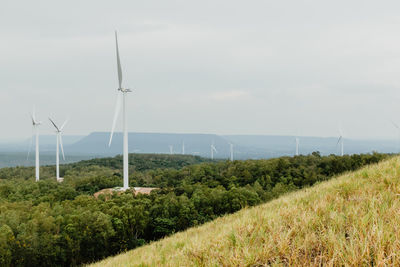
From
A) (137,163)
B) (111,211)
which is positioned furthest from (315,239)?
(137,163)

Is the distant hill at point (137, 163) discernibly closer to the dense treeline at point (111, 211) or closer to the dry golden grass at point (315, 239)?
the dense treeline at point (111, 211)

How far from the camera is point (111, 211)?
49.9 meters

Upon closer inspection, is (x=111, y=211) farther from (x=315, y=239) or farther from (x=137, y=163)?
(x=137, y=163)

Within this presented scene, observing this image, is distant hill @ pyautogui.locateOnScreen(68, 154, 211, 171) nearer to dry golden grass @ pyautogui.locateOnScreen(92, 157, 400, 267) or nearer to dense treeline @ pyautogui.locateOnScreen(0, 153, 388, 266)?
dense treeline @ pyautogui.locateOnScreen(0, 153, 388, 266)

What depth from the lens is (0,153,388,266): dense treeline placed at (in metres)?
42.5

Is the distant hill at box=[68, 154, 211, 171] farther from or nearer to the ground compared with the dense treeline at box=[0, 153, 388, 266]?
nearer to the ground

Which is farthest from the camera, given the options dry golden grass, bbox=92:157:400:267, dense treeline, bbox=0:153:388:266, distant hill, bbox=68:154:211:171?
distant hill, bbox=68:154:211:171

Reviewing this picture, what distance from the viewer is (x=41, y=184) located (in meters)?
76.8

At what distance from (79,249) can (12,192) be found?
40029 millimetres

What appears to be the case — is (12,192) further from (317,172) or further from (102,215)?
(317,172)

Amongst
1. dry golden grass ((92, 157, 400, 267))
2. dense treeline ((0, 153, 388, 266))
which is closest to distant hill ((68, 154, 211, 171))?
dense treeline ((0, 153, 388, 266))

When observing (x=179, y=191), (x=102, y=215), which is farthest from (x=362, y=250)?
(x=179, y=191)

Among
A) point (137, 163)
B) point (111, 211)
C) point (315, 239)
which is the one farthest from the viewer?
point (137, 163)

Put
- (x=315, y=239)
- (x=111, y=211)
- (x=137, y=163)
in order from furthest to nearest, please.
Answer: (x=137, y=163)
(x=111, y=211)
(x=315, y=239)
